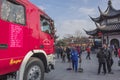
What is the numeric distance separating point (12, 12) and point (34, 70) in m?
2.01

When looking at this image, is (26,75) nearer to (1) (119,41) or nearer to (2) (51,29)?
→ (2) (51,29)

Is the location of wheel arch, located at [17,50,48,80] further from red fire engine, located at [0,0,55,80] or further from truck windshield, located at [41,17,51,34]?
truck windshield, located at [41,17,51,34]

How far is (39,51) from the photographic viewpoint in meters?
7.71

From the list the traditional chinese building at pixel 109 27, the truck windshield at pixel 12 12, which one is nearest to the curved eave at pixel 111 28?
the traditional chinese building at pixel 109 27

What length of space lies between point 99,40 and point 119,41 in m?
6.43

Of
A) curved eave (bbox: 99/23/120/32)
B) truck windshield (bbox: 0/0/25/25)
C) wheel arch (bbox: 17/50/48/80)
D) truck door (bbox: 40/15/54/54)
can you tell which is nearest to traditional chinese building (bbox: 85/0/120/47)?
curved eave (bbox: 99/23/120/32)

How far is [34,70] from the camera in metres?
7.42

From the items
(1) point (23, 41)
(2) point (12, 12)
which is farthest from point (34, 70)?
(2) point (12, 12)

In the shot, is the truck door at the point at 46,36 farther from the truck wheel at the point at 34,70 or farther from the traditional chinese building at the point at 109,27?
the traditional chinese building at the point at 109,27

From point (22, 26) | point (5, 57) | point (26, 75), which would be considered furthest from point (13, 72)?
point (22, 26)

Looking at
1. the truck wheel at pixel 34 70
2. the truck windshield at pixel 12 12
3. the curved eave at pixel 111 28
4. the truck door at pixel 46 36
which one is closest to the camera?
the truck windshield at pixel 12 12

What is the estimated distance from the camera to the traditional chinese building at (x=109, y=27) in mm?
44938

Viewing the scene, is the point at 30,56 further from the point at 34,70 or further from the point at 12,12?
the point at 12,12

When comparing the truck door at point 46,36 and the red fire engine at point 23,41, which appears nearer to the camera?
the red fire engine at point 23,41
